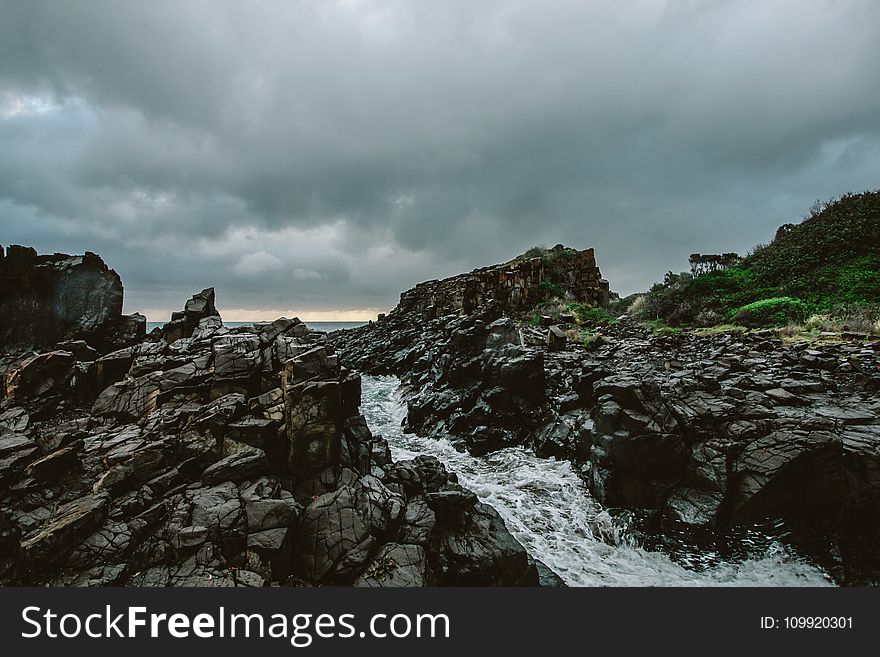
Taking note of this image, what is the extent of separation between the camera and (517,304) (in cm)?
5141

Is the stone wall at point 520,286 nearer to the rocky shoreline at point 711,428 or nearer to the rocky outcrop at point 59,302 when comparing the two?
the rocky shoreline at point 711,428

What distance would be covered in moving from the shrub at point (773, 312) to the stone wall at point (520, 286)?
24.6 m

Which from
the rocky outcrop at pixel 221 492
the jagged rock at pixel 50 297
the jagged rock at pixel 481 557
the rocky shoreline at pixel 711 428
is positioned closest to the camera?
the rocky outcrop at pixel 221 492

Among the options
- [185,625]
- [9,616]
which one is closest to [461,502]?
[185,625]

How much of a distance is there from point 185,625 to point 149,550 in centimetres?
260

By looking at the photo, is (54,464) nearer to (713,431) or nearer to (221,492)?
(221,492)

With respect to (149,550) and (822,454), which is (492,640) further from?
(822,454)

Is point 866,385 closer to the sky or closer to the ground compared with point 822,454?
closer to the sky

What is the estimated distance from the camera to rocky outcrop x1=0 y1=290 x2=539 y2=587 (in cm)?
728

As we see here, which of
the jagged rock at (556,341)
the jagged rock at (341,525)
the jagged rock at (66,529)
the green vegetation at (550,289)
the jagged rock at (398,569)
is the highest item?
the green vegetation at (550,289)

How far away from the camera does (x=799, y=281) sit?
29984 millimetres

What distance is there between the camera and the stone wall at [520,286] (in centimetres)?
5188

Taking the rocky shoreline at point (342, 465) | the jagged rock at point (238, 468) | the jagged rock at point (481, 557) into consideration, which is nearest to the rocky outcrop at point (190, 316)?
the rocky shoreline at point (342, 465)

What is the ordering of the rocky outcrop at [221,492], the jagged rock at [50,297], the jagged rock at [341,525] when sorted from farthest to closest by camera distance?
1. the jagged rock at [50,297]
2. the jagged rock at [341,525]
3. the rocky outcrop at [221,492]
